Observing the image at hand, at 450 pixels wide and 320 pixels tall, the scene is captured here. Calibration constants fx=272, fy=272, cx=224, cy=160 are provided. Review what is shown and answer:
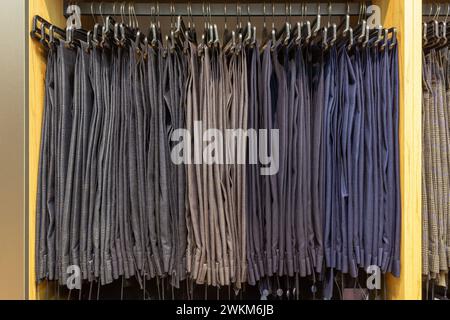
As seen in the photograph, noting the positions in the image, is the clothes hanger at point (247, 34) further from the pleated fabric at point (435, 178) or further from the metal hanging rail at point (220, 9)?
the pleated fabric at point (435, 178)

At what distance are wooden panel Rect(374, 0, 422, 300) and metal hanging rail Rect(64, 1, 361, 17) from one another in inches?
7.1

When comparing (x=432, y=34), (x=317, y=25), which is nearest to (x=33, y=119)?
(x=317, y=25)

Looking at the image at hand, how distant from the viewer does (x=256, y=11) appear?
0.80 m

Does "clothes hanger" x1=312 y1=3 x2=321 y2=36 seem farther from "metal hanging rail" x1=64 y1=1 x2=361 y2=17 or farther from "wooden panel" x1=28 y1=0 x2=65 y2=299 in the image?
"wooden panel" x1=28 y1=0 x2=65 y2=299

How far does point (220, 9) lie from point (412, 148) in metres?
0.66

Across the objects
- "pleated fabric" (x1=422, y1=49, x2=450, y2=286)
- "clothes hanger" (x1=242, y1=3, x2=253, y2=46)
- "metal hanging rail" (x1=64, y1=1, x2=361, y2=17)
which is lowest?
"pleated fabric" (x1=422, y1=49, x2=450, y2=286)

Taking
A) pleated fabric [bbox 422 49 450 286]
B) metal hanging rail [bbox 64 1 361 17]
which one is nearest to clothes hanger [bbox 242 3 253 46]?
metal hanging rail [bbox 64 1 361 17]

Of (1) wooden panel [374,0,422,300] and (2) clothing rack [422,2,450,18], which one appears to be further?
(2) clothing rack [422,2,450,18]

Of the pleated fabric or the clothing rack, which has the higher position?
the clothing rack

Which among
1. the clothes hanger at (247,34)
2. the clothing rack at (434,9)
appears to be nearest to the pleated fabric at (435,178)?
the clothing rack at (434,9)

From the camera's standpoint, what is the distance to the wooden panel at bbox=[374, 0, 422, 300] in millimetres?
710

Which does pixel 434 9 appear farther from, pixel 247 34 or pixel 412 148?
pixel 247 34

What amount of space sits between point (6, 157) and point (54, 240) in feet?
0.83

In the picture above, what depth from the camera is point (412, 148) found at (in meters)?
0.71
